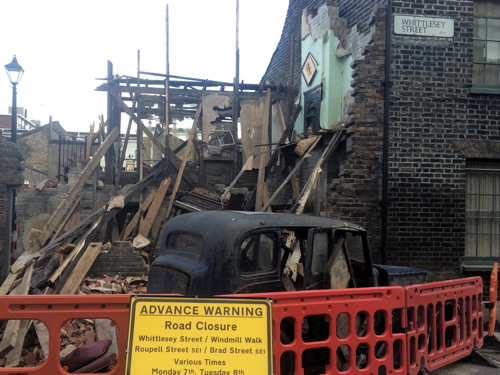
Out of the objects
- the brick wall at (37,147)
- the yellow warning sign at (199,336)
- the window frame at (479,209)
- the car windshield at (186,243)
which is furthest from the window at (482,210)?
the brick wall at (37,147)

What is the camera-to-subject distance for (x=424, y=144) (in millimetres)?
8375

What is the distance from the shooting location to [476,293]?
5203 mm

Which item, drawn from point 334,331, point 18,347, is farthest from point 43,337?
point 334,331

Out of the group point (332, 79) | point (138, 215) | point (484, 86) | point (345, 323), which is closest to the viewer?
point (345, 323)

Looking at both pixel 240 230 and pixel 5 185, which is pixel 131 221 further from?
pixel 240 230

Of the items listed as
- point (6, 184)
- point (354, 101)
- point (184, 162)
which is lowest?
point (6, 184)

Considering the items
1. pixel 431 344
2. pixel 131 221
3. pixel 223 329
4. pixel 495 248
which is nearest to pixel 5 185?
pixel 131 221

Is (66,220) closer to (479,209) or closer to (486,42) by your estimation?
(479,209)

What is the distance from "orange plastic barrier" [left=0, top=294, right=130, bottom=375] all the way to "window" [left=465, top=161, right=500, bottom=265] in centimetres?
723

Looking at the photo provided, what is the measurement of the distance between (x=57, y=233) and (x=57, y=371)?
7554 mm

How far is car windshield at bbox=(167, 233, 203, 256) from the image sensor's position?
4.28m

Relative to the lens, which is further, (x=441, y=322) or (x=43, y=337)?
(x=43, y=337)

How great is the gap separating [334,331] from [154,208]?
24.9 feet

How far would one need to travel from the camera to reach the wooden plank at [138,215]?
10.4 meters
